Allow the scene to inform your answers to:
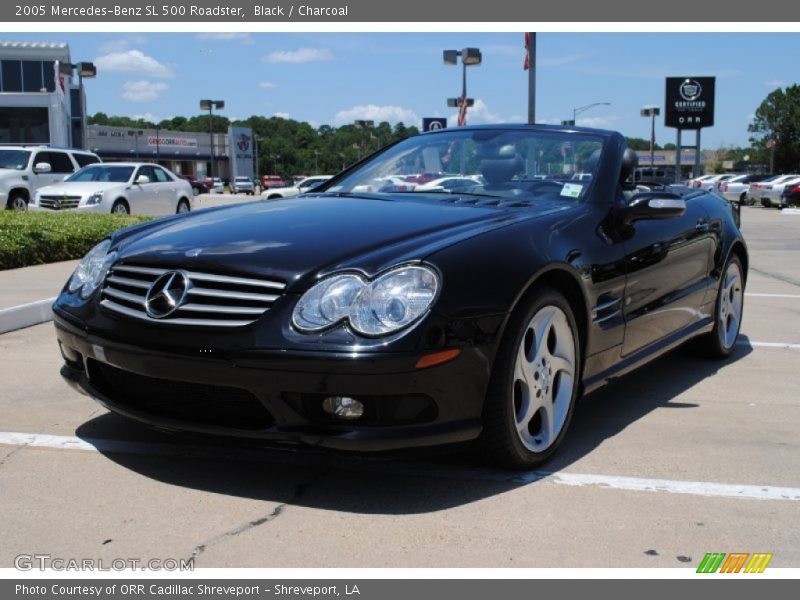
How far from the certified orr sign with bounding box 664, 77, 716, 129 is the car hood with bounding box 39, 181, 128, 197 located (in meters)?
26.4

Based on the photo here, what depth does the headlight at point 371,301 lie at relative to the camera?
294 cm

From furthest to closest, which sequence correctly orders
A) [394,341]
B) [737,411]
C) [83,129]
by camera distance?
[83,129] → [737,411] → [394,341]

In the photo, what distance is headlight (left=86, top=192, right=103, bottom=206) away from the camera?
15852 millimetres

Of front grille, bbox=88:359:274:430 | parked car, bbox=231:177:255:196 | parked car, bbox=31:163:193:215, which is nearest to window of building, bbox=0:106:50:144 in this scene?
parked car, bbox=31:163:193:215

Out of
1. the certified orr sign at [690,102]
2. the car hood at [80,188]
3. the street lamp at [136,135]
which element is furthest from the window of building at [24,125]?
the street lamp at [136,135]

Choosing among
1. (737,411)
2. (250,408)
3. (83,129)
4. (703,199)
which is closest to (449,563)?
(250,408)

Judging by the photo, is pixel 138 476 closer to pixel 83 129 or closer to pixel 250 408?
pixel 250 408

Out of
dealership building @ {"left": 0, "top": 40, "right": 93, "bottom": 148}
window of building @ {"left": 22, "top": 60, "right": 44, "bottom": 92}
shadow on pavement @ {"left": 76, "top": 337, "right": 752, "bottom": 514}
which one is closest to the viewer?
shadow on pavement @ {"left": 76, "top": 337, "right": 752, "bottom": 514}

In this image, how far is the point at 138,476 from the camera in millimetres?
3375

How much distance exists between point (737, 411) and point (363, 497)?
2282mm

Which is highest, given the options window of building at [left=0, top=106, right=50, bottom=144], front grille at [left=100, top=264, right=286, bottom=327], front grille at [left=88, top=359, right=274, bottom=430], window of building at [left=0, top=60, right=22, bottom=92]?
window of building at [left=0, top=60, right=22, bottom=92]

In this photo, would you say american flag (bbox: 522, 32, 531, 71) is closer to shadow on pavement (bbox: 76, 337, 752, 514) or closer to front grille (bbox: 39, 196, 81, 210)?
front grille (bbox: 39, 196, 81, 210)

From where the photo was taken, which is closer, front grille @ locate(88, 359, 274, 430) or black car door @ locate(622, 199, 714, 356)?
front grille @ locate(88, 359, 274, 430)

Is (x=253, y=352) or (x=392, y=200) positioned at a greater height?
(x=392, y=200)
